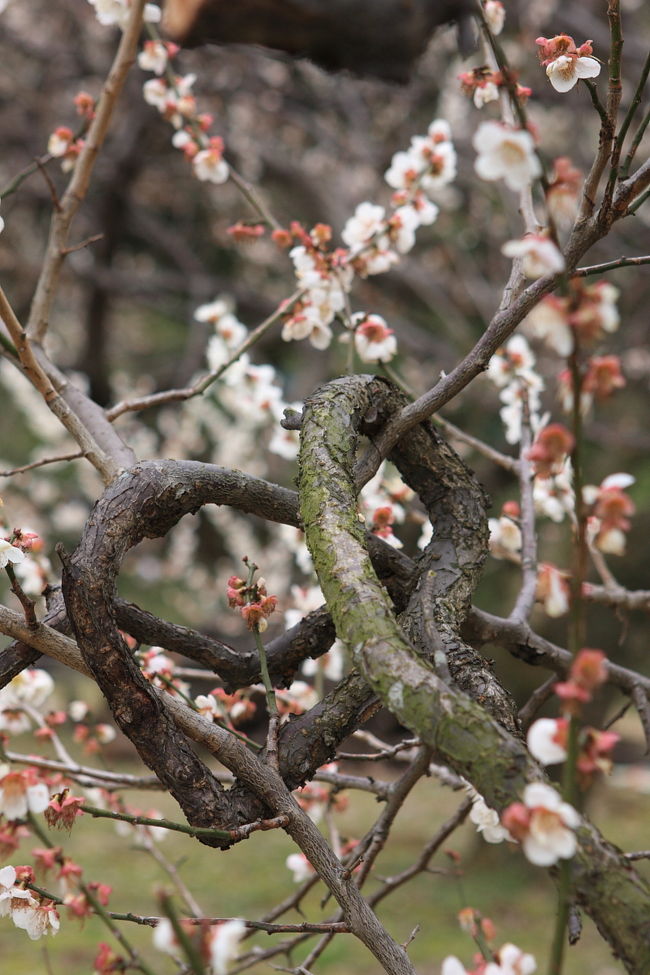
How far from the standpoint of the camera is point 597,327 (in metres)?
0.55

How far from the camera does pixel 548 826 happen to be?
602 millimetres

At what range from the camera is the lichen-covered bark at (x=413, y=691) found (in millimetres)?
630

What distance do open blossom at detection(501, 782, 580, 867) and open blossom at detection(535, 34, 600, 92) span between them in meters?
0.84

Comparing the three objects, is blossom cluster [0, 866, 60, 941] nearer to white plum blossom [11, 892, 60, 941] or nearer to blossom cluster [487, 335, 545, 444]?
white plum blossom [11, 892, 60, 941]

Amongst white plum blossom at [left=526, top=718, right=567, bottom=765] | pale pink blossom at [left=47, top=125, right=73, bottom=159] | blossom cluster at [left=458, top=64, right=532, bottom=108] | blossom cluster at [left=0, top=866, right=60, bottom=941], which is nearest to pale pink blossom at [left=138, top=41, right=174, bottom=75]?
pale pink blossom at [left=47, top=125, right=73, bottom=159]

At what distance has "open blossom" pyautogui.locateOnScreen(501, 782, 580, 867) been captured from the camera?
59cm

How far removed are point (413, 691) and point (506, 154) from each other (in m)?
0.42

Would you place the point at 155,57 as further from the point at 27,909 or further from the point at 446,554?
the point at 27,909

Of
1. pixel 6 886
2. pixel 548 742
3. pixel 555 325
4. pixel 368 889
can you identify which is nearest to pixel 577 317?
pixel 555 325

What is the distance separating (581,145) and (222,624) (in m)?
4.06

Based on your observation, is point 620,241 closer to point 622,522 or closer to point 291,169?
point 291,169

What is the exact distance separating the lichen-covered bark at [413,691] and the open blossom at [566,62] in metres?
0.48

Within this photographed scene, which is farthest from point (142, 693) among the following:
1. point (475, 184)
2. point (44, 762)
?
point (475, 184)

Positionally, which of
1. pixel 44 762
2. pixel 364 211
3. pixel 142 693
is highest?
pixel 364 211
